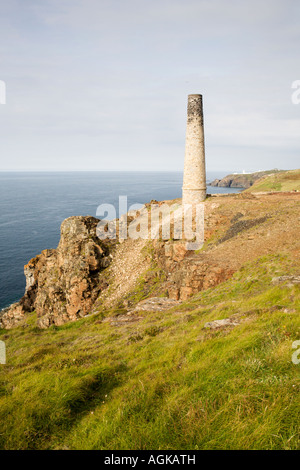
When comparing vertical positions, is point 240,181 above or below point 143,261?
above

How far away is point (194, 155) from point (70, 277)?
68.4 feet

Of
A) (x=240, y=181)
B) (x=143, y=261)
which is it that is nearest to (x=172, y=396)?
(x=143, y=261)

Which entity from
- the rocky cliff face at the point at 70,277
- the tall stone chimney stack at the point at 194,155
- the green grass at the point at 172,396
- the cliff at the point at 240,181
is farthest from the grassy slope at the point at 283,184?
the cliff at the point at 240,181

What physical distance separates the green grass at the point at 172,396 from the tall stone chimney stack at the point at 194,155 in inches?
987

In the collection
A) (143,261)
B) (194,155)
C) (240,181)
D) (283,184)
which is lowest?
(143,261)

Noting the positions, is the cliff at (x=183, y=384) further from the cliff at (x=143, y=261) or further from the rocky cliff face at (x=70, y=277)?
the rocky cliff face at (x=70, y=277)

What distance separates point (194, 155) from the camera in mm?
30844

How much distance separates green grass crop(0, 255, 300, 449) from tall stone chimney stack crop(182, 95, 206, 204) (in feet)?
82.2

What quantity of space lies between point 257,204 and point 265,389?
996 inches

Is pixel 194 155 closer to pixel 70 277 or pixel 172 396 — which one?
pixel 70 277

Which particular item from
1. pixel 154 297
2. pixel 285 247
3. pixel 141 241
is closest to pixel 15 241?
pixel 141 241

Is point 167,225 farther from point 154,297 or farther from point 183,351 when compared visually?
point 183,351

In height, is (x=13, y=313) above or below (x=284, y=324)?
below

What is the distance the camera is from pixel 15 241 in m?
69.9
